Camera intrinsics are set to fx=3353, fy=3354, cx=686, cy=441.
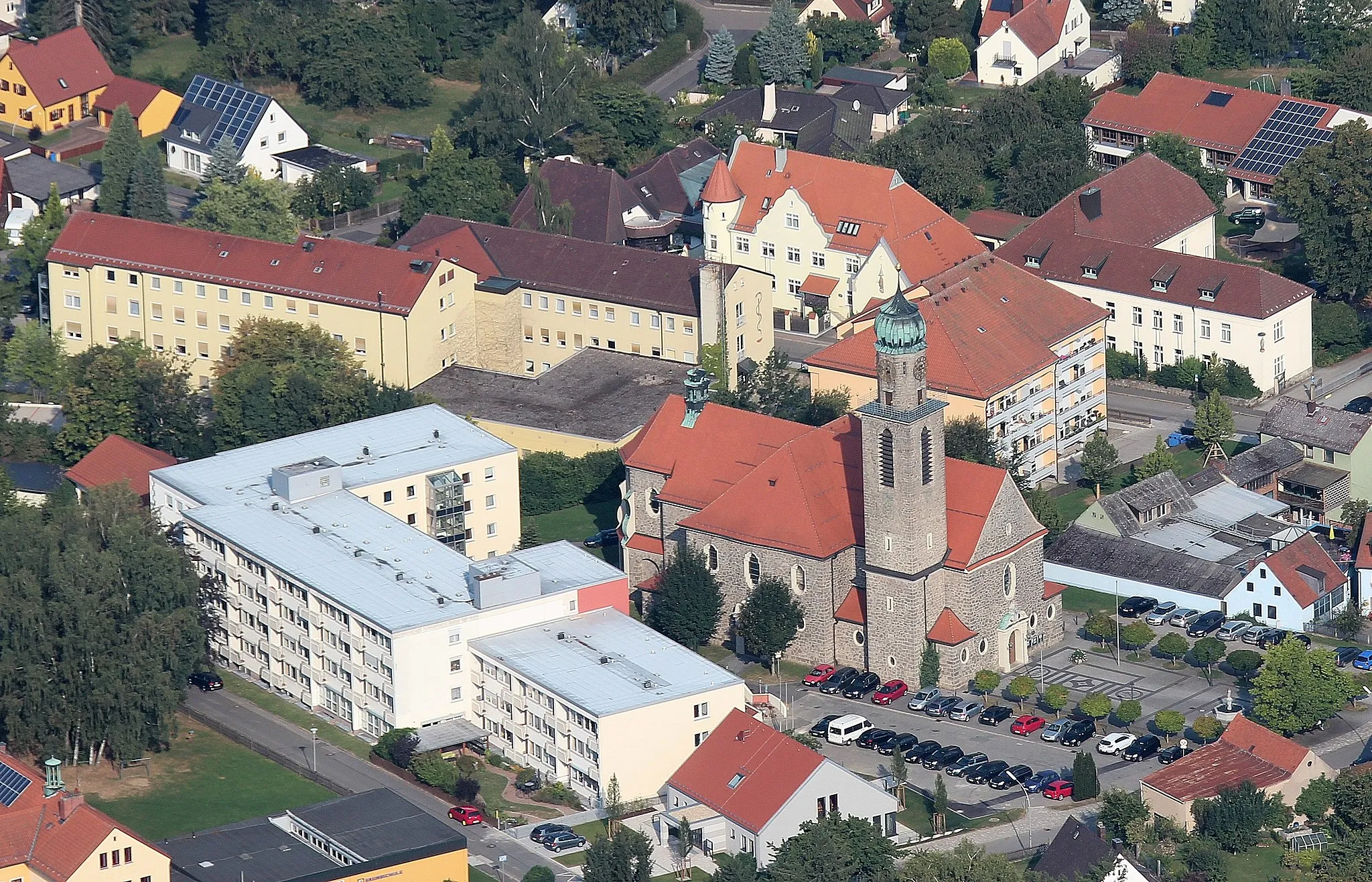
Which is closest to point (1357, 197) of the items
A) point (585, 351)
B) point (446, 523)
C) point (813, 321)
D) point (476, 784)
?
point (813, 321)

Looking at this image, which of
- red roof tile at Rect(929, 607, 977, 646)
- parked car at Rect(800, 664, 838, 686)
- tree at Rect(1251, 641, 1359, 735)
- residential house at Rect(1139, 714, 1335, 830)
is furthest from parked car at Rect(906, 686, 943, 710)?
tree at Rect(1251, 641, 1359, 735)

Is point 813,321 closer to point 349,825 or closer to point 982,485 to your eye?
point 982,485

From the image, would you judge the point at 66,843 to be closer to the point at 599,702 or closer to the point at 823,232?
the point at 599,702

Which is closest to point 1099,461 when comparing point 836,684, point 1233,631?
point 1233,631

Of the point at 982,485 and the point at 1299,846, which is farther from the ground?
the point at 982,485

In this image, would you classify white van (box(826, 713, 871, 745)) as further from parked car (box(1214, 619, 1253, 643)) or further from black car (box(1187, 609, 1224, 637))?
parked car (box(1214, 619, 1253, 643))

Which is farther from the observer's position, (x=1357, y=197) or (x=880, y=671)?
(x=1357, y=197)

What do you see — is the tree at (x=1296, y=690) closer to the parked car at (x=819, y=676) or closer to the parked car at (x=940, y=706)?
the parked car at (x=940, y=706)
